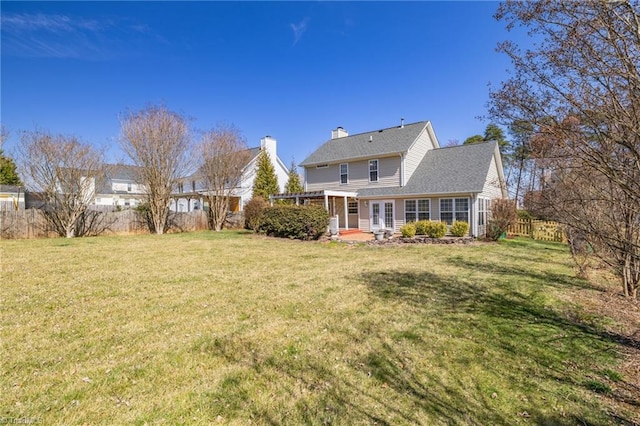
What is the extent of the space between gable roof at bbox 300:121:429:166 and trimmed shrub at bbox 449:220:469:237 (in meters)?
5.72

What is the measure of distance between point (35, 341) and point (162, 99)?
17.9 metres

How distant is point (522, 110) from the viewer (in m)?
3.83

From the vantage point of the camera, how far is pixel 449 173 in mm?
18094

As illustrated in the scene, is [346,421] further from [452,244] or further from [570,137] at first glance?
[452,244]

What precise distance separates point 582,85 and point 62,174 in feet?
69.8

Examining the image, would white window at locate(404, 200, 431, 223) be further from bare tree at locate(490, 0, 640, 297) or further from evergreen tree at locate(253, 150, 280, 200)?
bare tree at locate(490, 0, 640, 297)

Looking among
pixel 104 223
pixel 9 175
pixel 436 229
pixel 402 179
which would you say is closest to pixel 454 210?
pixel 436 229

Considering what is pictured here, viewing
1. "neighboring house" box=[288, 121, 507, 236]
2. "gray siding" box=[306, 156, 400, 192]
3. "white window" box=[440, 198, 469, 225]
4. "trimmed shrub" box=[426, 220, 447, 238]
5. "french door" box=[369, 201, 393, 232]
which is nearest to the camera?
"trimmed shrub" box=[426, 220, 447, 238]

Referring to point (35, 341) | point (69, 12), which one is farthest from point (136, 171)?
point (35, 341)

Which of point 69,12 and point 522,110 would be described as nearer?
point 522,110

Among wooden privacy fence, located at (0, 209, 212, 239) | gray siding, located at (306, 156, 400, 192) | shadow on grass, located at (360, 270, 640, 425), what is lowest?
shadow on grass, located at (360, 270, 640, 425)

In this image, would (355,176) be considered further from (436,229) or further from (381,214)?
(436,229)

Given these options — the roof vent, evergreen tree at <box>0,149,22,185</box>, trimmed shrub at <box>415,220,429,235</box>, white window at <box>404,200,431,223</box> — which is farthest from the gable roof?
evergreen tree at <box>0,149,22,185</box>

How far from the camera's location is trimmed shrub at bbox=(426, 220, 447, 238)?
1568cm
